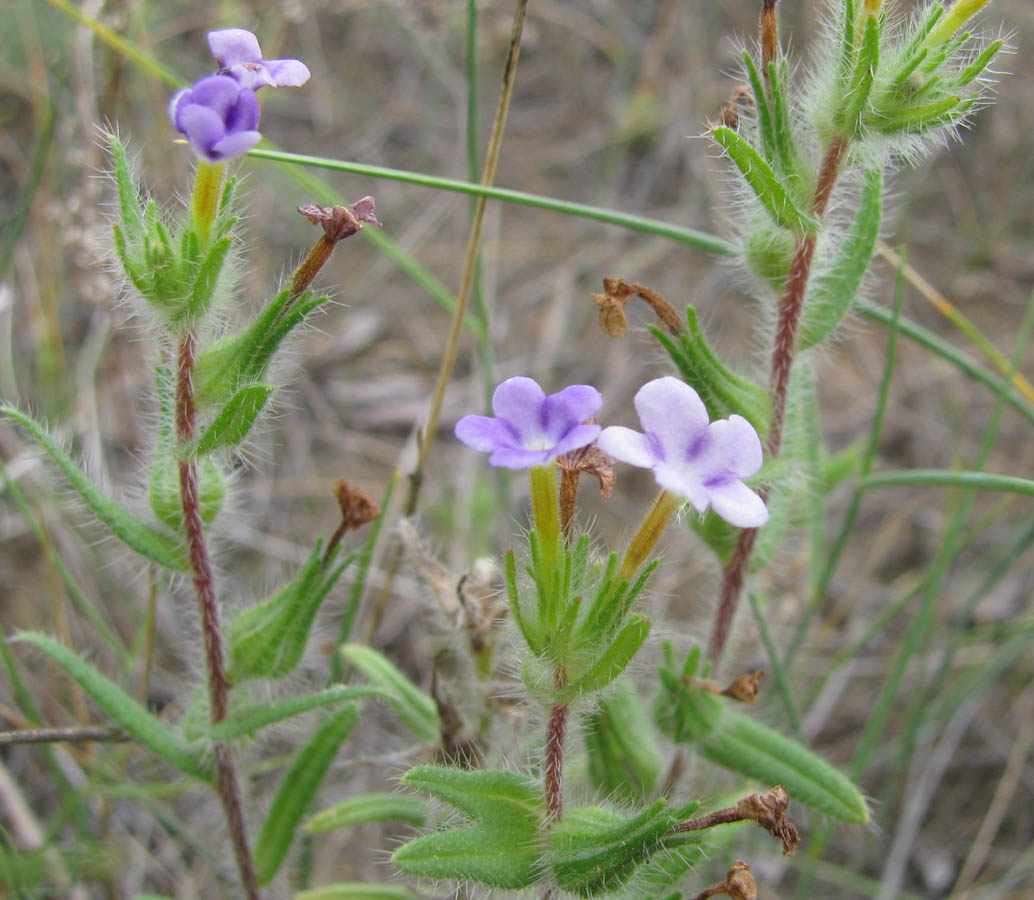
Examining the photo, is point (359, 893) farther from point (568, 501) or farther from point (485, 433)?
point (485, 433)

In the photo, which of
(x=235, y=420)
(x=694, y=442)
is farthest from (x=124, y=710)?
(x=694, y=442)

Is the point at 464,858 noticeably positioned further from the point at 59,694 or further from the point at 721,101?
the point at 721,101

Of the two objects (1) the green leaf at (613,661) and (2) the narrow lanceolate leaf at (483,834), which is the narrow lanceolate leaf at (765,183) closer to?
(1) the green leaf at (613,661)

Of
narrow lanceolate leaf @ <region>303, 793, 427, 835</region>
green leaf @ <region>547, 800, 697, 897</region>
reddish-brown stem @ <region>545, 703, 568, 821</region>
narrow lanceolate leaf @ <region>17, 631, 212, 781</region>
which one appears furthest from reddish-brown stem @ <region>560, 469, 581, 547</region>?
narrow lanceolate leaf @ <region>17, 631, 212, 781</region>

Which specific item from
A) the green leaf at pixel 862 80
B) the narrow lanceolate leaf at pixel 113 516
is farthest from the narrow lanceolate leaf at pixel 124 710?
the green leaf at pixel 862 80

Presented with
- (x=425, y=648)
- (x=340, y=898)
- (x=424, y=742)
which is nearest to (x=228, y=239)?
(x=424, y=742)

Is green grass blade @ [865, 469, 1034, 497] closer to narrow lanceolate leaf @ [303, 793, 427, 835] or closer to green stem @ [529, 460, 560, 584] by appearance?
green stem @ [529, 460, 560, 584]
